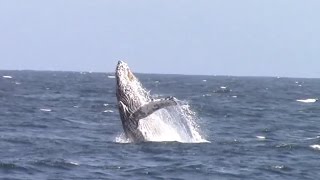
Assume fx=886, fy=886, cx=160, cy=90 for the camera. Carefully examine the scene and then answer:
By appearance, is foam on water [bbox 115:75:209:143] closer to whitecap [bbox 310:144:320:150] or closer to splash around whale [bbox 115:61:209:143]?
splash around whale [bbox 115:61:209:143]

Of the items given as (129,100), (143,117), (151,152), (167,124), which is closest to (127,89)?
(129,100)

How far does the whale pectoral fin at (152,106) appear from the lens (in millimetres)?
23094

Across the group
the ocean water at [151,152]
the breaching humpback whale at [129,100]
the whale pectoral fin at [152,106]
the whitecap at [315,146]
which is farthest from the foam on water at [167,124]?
the whitecap at [315,146]

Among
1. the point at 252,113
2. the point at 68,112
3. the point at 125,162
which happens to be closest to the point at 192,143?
the point at 125,162

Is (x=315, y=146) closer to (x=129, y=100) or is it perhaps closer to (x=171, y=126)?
(x=171, y=126)

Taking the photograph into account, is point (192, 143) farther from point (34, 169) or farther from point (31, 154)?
point (34, 169)

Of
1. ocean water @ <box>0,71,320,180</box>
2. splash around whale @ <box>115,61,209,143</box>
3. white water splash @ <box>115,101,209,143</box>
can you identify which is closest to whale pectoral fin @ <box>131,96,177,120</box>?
splash around whale @ <box>115,61,209,143</box>

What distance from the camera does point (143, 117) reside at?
2398cm

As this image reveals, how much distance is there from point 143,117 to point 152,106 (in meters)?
0.67

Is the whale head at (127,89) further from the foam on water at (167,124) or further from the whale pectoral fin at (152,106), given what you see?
the whale pectoral fin at (152,106)

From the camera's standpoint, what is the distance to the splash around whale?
80.6 feet

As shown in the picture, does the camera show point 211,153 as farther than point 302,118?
No

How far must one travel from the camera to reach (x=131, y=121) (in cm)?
2436

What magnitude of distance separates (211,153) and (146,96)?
3.40 metres
